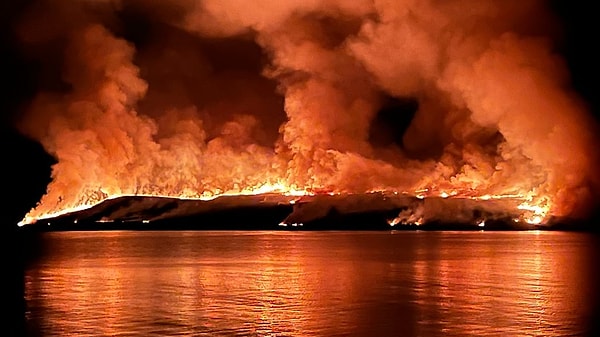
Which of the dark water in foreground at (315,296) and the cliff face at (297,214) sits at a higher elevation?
the cliff face at (297,214)

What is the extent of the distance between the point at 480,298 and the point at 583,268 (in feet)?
48.2

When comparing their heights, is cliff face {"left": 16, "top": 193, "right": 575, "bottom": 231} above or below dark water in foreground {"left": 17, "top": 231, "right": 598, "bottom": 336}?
above

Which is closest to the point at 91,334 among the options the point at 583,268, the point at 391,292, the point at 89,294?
the point at 89,294

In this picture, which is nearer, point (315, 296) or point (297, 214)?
point (315, 296)

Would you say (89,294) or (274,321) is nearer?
(274,321)

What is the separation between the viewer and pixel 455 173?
11031 centimetres

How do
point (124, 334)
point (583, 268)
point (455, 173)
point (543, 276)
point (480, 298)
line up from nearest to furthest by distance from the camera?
point (124, 334), point (480, 298), point (543, 276), point (583, 268), point (455, 173)

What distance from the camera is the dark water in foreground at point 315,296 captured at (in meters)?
25.8

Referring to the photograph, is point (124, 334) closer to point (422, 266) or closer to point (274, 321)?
point (274, 321)

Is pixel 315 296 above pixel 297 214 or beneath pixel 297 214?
beneath

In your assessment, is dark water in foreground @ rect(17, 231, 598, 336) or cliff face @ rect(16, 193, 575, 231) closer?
dark water in foreground @ rect(17, 231, 598, 336)

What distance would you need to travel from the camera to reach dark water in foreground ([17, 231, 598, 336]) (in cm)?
2583

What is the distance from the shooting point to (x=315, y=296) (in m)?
32.9

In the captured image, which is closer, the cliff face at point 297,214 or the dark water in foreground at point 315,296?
the dark water in foreground at point 315,296
